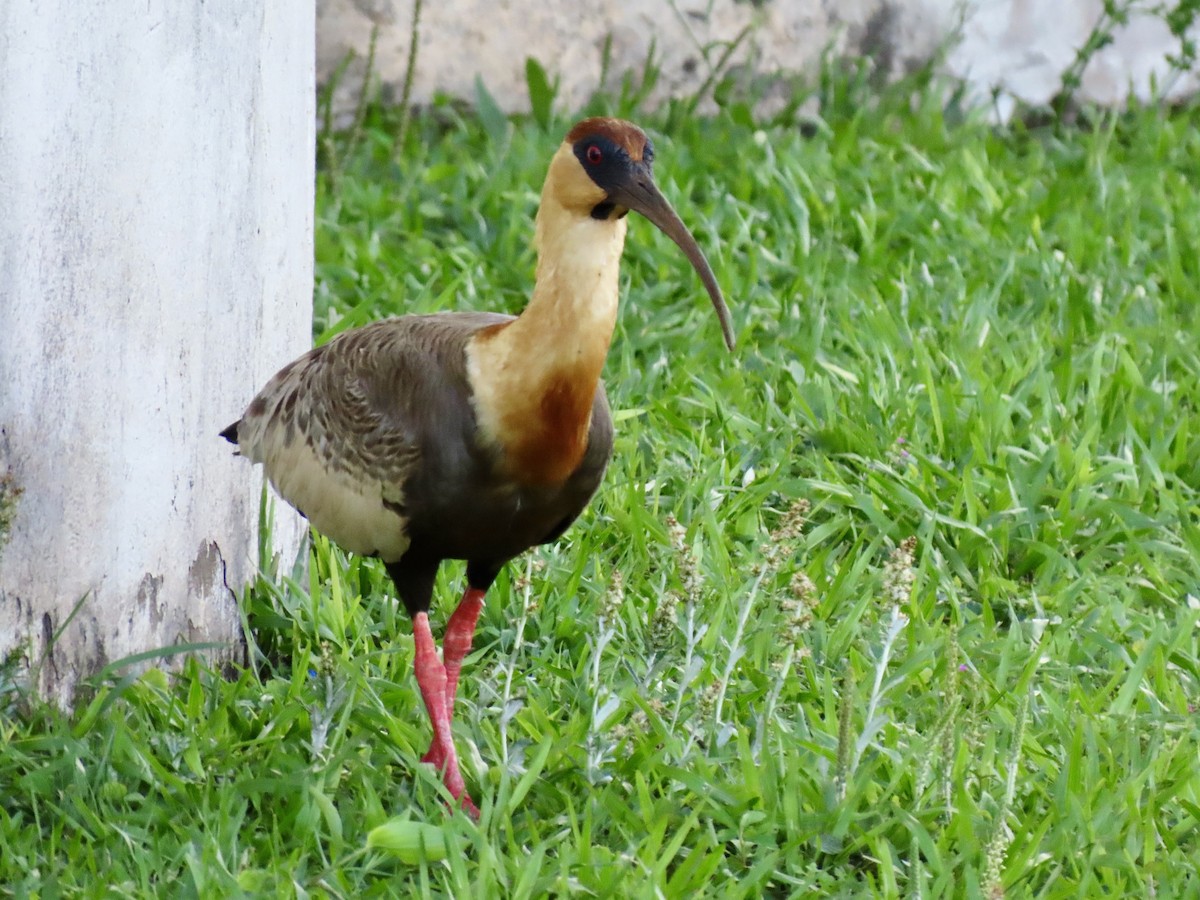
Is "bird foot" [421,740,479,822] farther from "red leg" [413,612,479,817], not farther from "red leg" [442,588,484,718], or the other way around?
"red leg" [442,588,484,718]

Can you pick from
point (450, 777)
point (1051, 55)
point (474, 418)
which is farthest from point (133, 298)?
point (1051, 55)

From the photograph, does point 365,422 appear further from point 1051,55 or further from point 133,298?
point 1051,55

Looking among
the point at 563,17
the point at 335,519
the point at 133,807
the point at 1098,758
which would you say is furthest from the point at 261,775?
the point at 563,17

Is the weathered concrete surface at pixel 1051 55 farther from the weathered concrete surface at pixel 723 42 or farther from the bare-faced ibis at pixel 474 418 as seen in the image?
the bare-faced ibis at pixel 474 418

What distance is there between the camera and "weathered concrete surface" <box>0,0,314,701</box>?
3484mm

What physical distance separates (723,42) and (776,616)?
379 cm

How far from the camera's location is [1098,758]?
364 centimetres

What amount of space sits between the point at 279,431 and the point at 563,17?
3.96 metres

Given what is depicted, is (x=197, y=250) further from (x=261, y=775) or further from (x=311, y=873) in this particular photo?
(x=311, y=873)

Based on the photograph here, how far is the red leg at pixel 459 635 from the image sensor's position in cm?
387

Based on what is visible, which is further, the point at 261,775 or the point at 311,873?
the point at 261,775

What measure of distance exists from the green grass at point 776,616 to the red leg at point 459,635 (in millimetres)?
101

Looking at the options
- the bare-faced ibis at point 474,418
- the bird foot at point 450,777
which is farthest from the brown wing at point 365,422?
the bird foot at point 450,777

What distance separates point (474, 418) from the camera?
→ 3.38 m
